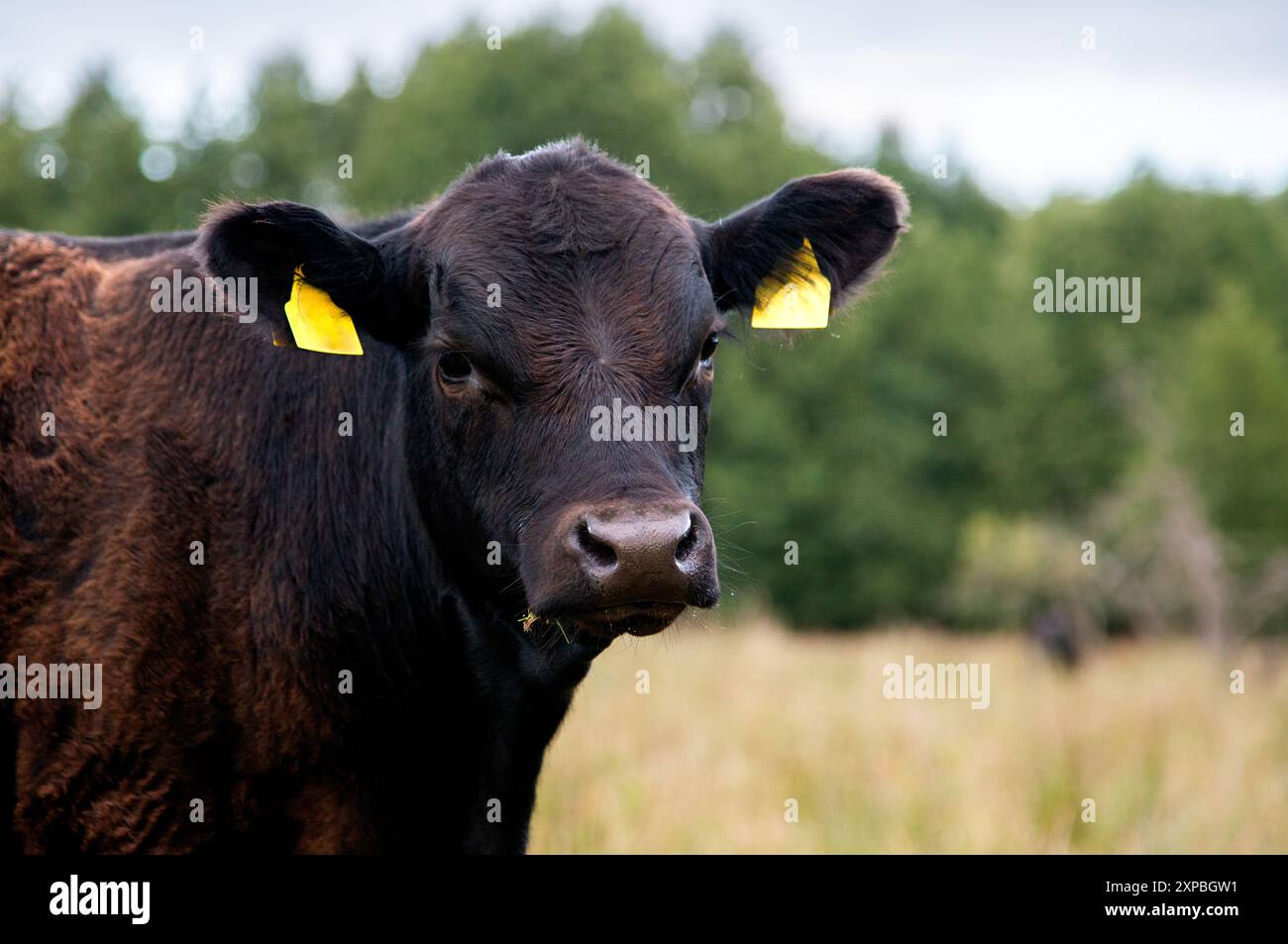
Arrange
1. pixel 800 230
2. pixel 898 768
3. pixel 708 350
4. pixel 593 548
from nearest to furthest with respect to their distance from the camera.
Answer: pixel 593 548 < pixel 708 350 < pixel 800 230 < pixel 898 768

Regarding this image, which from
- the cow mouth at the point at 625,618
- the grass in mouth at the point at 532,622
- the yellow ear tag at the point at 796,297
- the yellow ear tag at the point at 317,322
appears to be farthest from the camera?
the yellow ear tag at the point at 796,297

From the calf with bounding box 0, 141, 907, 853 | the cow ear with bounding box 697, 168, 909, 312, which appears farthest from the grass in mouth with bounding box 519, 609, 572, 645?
the cow ear with bounding box 697, 168, 909, 312

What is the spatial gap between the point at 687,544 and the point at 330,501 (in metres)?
1.67

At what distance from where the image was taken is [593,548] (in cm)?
366

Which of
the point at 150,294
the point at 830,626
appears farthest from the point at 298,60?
the point at 150,294

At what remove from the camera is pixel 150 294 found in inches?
192

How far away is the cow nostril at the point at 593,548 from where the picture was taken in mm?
3610

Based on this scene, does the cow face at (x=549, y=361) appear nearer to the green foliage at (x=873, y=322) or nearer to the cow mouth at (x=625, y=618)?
the cow mouth at (x=625, y=618)

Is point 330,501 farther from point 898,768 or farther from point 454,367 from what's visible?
point 898,768

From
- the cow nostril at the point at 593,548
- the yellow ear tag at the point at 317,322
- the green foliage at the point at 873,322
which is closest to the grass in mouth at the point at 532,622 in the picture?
the cow nostril at the point at 593,548

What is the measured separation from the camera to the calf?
13.9 feet

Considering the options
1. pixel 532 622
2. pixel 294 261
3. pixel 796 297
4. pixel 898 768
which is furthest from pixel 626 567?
pixel 898 768

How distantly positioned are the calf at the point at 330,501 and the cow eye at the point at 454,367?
1cm
